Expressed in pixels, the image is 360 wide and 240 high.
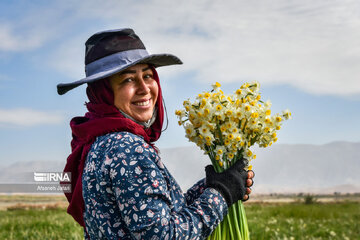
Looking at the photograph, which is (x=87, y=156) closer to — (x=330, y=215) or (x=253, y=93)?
(x=253, y=93)

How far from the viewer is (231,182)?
2.62m

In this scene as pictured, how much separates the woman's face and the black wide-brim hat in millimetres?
63

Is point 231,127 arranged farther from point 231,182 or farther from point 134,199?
point 134,199

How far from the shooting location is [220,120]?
2.69m

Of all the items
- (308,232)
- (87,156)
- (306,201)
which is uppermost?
(87,156)

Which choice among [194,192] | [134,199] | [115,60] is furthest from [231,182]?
[115,60]

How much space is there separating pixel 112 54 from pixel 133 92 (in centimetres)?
33

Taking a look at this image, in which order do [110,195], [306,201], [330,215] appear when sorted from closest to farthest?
[110,195], [330,215], [306,201]

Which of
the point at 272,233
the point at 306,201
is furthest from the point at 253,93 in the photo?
the point at 306,201

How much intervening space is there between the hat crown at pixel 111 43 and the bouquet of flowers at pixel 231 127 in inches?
22.8

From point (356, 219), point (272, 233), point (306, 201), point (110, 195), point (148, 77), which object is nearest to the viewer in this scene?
point (110, 195)

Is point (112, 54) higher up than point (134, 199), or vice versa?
point (112, 54)

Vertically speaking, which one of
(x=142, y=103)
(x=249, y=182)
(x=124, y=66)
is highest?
(x=124, y=66)

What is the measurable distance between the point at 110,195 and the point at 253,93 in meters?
1.17
